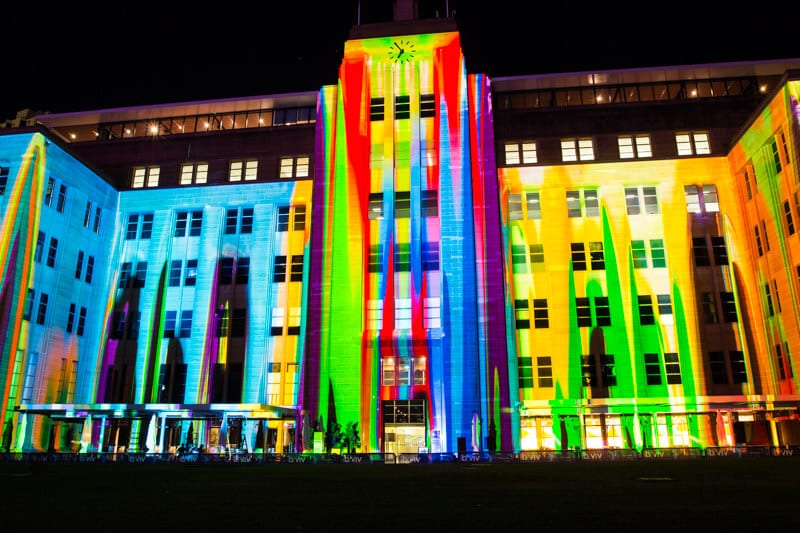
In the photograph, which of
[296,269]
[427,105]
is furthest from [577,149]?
[296,269]

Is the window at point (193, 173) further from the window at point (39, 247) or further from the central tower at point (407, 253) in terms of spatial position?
the window at point (39, 247)

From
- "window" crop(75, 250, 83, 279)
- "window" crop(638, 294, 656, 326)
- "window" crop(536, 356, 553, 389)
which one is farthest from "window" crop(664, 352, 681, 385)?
"window" crop(75, 250, 83, 279)

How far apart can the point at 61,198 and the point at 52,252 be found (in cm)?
499

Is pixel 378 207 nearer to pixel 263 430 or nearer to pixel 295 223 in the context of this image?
pixel 295 223

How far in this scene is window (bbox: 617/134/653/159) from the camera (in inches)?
2297

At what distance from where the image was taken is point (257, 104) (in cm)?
6662

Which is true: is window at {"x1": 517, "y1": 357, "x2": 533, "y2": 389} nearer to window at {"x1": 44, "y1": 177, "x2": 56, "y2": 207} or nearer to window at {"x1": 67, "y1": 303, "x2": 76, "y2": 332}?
window at {"x1": 67, "y1": 303, "x2": 76, "y2": 332}

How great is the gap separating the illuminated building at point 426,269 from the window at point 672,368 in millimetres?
173

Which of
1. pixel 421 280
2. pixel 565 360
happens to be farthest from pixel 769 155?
pixel 421 280

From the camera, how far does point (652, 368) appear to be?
52156mm

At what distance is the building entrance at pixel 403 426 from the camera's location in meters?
49.0

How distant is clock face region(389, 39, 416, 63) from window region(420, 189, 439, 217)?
1334 cm

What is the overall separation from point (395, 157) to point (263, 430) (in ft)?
86.7

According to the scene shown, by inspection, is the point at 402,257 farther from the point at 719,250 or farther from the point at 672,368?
the point at 719,250
